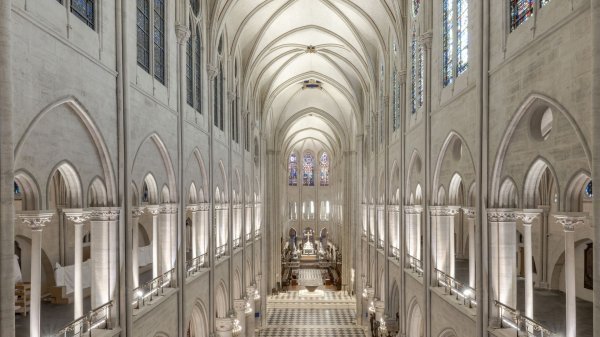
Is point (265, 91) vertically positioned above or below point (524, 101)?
above

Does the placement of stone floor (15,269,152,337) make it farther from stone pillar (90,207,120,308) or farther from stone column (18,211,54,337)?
stone column (18,211,54,337)

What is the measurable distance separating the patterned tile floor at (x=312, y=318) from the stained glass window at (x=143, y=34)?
26201 mm

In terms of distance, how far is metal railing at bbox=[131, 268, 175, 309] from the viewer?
12.8 m

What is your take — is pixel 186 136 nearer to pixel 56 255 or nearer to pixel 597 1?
pixel 56 255

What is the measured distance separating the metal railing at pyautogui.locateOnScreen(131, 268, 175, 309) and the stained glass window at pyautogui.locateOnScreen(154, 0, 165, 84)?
21.3 ft

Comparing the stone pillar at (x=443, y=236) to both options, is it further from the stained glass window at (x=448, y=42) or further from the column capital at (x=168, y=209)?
the column capital at (x=168, y=209)

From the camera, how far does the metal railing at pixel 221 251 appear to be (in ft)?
76.5

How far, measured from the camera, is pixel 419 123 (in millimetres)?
18031

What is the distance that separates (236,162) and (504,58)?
20572 millimetres

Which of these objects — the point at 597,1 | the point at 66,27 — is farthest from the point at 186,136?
the point at 597,1

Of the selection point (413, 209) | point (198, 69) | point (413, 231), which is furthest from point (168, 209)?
point (413, 231)

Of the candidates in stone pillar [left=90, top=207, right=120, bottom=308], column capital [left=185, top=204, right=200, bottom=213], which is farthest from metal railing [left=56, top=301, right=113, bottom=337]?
column capital [left=185, top=204, right=200, bottom=213]

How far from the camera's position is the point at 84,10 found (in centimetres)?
1010

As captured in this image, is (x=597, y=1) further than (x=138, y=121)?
No
